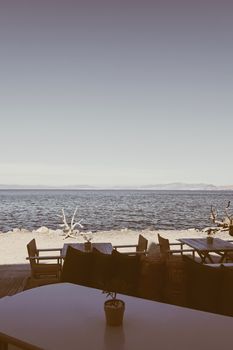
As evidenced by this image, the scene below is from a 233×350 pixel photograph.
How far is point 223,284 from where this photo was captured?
3.41 meters

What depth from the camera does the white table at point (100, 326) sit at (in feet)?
7.50

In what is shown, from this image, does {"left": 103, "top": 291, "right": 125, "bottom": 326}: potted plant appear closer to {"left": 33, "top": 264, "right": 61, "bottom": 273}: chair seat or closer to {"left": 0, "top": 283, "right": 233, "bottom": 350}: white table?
{"left": 0, "top": 283, "right": 233, "bottom": 350}: white table

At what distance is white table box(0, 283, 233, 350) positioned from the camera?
90.0 inches

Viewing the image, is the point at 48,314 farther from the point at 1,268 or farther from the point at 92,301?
the point at 1,268

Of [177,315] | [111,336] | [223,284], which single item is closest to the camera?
[111,336]

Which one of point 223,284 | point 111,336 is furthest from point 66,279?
point 111,336

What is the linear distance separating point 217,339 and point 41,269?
3.82 m

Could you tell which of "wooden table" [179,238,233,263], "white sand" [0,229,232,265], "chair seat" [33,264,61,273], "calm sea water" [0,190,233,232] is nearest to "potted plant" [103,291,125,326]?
"chair seat" [33,264,61,273]

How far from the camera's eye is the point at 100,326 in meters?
2.54

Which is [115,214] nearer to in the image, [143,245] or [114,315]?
[143,245]

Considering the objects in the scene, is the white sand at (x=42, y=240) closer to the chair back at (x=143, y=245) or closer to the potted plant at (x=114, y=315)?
the chair back at (x=143, y=245)

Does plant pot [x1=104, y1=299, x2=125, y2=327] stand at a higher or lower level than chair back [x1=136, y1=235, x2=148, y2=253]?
higher

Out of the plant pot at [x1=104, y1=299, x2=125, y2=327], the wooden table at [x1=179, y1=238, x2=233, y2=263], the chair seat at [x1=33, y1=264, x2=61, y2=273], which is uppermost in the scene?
the plant pot at [x1=104, y1=299, x2=125, y2=327]

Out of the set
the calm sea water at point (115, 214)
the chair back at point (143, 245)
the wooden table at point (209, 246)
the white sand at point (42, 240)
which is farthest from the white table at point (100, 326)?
the calm sea water at point (115, 214)
